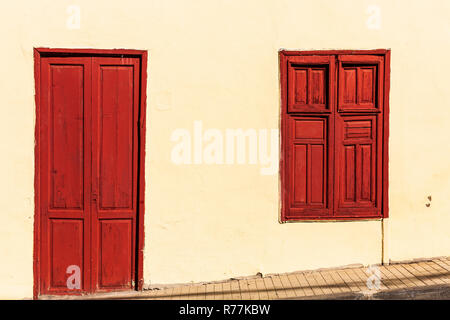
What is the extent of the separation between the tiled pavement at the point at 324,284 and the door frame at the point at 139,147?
62 centimetres

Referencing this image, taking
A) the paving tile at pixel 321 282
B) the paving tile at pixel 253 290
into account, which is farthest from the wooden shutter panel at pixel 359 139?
the paving tile at pixel 253 290

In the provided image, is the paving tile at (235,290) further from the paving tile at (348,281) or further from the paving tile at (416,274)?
the paving tile at (416,274)

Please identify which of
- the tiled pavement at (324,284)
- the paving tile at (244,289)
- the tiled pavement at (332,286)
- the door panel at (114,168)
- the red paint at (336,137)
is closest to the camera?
the tiled pavement at (332,286)

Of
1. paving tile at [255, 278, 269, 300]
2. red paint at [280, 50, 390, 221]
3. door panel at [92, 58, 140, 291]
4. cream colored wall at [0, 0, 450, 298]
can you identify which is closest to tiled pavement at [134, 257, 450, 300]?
paving tile at [255, 278, 269, 300]

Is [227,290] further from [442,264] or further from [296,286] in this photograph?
[442,264]

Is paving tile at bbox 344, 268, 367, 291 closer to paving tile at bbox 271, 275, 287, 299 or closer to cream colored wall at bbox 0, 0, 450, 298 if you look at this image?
cream colored wall at bbox 0, 0, 450, 298

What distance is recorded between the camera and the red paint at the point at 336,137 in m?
8.05

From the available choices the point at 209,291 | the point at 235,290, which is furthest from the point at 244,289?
the point at 209,291

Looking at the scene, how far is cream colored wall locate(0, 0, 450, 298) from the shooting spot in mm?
7691

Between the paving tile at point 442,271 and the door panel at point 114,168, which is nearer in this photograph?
the paving tile at point 442,271

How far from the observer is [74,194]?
781cm

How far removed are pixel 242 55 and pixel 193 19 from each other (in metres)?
0.72

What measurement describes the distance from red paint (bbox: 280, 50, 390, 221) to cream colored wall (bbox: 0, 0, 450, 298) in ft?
0.49

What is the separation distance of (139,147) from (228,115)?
1.13 m
